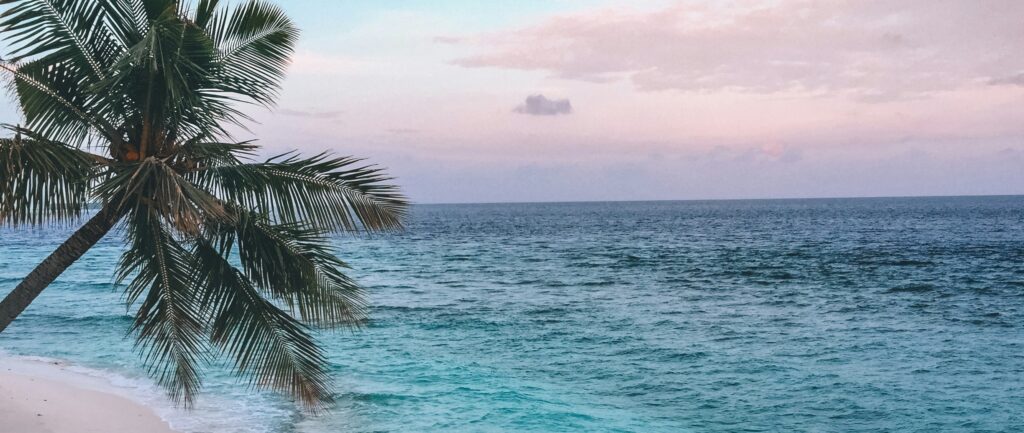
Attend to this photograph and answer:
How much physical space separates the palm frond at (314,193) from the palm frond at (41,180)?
1.16 meters

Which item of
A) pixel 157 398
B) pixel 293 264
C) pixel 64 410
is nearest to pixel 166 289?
pixel 293 264

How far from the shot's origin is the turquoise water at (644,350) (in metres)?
15.7

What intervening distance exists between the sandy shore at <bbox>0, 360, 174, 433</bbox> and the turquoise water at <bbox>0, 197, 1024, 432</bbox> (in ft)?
2.30

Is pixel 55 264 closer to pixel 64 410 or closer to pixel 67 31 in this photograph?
pixel 67 31

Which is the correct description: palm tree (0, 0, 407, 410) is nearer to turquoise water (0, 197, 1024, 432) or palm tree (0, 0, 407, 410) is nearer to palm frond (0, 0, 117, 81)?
palm frond (0, 0, 117, 81)

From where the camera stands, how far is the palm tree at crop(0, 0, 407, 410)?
22.9ft

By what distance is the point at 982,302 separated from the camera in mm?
32156

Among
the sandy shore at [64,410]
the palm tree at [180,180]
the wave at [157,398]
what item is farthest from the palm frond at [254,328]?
the sandy shore at [64,410]

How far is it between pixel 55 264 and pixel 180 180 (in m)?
1.78

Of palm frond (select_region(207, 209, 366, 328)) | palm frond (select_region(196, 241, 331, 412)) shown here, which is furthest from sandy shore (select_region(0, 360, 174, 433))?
palm frond (select_region(207, 209, 366, 328))

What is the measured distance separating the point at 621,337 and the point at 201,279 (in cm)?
1803

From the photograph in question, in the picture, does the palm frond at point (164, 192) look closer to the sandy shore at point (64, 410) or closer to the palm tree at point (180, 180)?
the palm tree at point (180, 180)

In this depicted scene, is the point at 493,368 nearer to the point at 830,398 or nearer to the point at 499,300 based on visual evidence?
the point at 830,398

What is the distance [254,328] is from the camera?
337 inches
